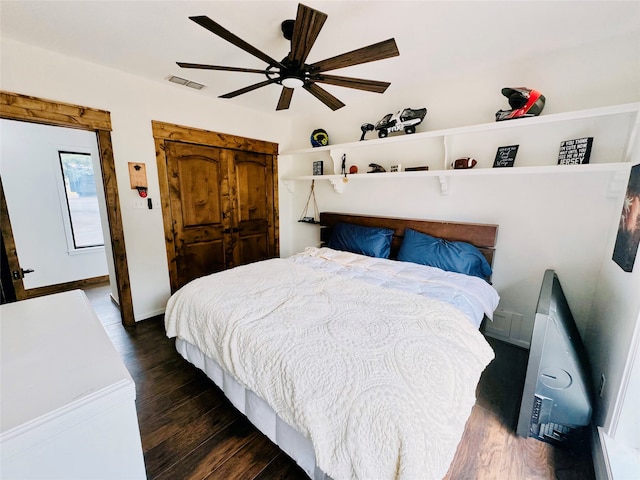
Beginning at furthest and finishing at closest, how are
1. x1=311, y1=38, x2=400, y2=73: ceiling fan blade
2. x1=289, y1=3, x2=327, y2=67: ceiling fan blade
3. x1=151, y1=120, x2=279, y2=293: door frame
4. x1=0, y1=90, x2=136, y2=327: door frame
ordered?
x1=151, y1=120, x2=279, y2=293: door frame → x1=0, y1=90, x2=136, y2=327: door frame → x1=311, y1=38, x2=400, y2=73: ceiling fan blade → x1=289, y1=3, x2=327, y2=67: ceiling fan blade

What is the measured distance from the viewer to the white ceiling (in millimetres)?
1527

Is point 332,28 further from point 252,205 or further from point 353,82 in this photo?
point 252,205

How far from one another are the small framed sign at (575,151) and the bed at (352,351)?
2.21ft

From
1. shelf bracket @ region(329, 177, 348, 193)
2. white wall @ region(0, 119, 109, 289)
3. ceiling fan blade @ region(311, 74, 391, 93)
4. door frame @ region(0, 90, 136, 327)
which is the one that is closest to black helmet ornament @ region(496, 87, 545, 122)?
ceiling fan blade @ region(311, 74, 391, 93)

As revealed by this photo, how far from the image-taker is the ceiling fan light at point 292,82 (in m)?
1.59

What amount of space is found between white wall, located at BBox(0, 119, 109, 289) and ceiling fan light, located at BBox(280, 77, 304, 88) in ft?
9.73

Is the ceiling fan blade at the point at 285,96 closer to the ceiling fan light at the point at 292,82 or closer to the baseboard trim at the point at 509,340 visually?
the ceiling fan light at the point at 292,82

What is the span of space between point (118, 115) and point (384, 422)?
10.4 feet

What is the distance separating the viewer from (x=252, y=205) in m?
3.59

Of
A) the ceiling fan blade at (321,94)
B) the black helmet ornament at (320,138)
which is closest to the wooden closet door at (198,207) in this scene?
the black helmet ornament at (320,138)

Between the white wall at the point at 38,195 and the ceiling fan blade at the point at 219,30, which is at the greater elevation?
the ceiling fan blade at the point at 219,30

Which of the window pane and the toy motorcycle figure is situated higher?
the toy motorcycle figure

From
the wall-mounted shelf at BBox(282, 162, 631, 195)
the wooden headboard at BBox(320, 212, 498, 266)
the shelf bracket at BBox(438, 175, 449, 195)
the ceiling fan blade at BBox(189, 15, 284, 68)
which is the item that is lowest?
the wooden headboard at BBox(320, 212, 498, 266)

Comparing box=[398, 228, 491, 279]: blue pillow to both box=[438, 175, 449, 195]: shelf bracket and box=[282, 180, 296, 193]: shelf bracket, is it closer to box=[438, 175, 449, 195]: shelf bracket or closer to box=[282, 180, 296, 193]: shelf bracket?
box=[438, 175, 449, 195]: shelf bracket
